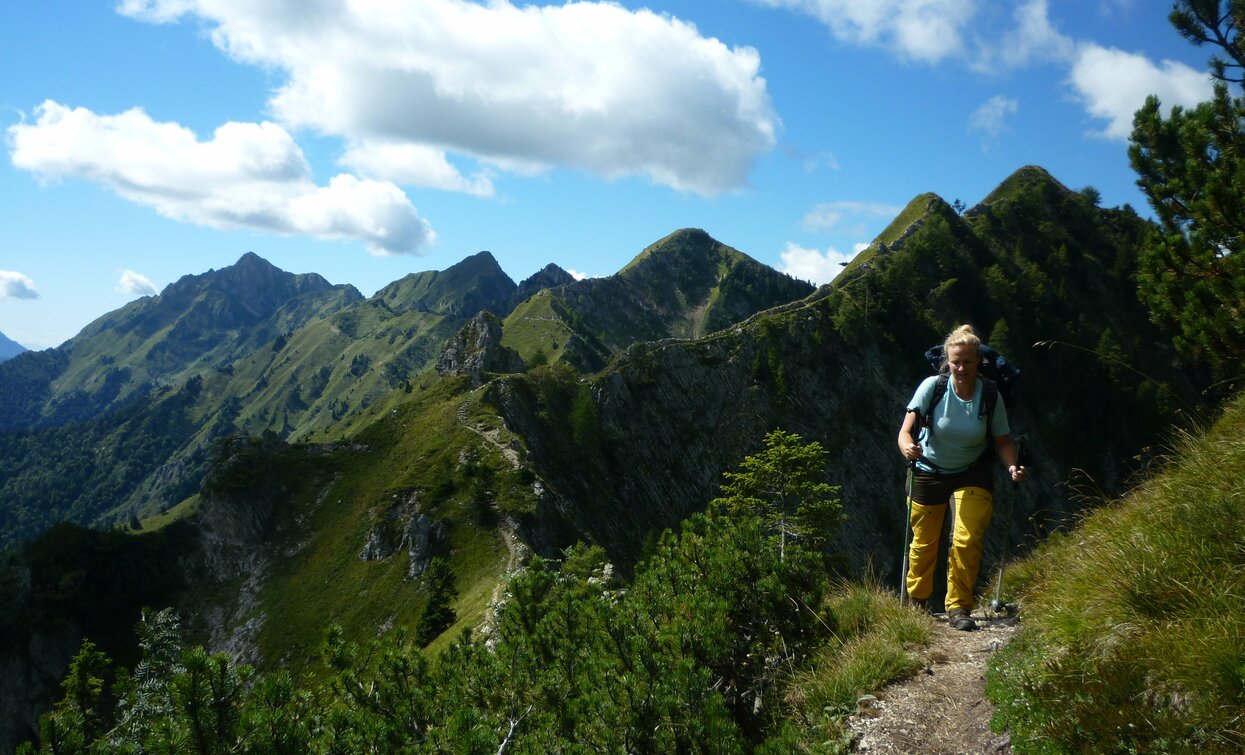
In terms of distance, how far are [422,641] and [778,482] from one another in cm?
2104

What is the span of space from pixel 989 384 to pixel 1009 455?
92cm

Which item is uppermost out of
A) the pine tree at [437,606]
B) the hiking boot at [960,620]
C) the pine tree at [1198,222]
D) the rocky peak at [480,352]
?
the rocky peak at [480,352]

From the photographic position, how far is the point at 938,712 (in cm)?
568

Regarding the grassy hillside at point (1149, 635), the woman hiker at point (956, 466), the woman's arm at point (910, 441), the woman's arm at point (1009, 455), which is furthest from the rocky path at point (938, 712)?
the woman's arm at point (910, 441)

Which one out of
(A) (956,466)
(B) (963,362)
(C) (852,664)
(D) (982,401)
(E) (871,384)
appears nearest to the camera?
(C) (852,664)

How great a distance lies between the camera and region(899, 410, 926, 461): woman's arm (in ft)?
27.0

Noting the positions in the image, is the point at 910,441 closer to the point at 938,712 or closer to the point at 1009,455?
the point at 1009,455

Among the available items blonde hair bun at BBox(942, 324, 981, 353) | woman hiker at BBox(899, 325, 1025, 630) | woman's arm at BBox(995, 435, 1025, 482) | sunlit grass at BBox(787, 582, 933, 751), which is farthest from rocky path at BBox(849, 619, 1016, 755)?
blonde hair bun at BBox(942, 324, 981, 353)

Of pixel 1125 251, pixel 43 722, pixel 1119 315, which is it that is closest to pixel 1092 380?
pixel 1119 315

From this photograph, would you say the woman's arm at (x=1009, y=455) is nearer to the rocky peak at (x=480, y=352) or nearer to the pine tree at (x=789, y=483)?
the pine tree at (x=789, y=483)

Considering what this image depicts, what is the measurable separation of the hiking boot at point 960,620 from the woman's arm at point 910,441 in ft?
6.27

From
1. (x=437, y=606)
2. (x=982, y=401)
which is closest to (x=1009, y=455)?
(x=982, y=401)

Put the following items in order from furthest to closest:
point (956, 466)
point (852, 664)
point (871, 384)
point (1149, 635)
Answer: point (871, 384)
point (956, 466)
point (852, 664)
point (1149, 635)

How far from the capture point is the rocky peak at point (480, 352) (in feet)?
313
